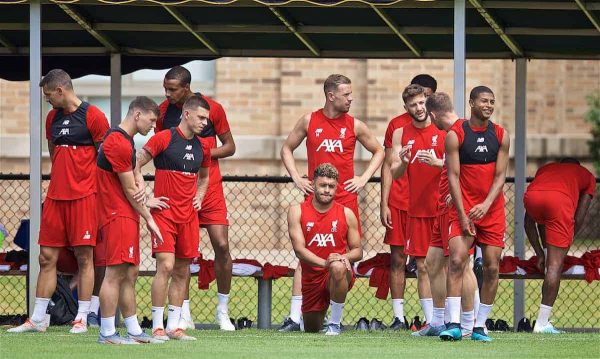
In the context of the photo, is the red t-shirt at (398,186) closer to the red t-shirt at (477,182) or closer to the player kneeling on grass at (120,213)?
the red t-shirt at (477,182)

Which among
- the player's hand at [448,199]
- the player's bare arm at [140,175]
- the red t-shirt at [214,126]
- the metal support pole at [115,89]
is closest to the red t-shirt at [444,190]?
the player's hand at [448,199]

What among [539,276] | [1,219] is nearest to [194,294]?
[1,219]

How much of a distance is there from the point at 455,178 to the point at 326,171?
1.09m

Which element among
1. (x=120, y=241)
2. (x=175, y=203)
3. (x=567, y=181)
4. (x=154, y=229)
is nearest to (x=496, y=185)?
(x=567, y=181)

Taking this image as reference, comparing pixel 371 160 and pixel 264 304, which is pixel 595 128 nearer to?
pixel 264 304

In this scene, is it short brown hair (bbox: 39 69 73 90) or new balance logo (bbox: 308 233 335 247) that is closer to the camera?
short brown hair (bbox: 39 69 73 90)

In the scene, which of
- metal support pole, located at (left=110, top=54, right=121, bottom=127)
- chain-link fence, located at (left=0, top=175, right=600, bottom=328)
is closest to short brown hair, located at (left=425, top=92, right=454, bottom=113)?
chain-link fence, located at (left=0, top=175, right=600, bottom=328)

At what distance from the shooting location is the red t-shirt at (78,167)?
13.6 metres

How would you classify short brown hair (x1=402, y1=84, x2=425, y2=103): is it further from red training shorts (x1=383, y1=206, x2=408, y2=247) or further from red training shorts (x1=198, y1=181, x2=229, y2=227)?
red training shorts (x1=198, y1=181, x2=229, y2=227)

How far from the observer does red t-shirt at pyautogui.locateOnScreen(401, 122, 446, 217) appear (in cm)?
1420

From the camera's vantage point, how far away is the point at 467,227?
501 inches

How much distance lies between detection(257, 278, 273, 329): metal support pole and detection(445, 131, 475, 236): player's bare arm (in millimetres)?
2883

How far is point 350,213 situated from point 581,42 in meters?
3.63

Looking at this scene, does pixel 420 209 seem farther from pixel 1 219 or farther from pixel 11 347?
pixel 1 219
